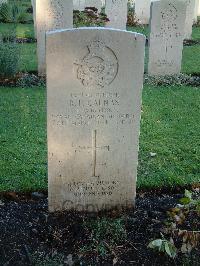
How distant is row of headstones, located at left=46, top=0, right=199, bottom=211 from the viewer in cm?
350

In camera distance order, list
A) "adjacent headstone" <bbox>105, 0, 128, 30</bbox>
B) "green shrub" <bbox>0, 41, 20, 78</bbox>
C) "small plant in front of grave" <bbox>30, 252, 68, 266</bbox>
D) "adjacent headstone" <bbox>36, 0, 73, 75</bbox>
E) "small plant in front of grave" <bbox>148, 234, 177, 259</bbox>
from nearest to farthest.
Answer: "small plant in front of grave" <bbox>148, 234, 177, 259</bbox>, "small plant in front of grave" <bbox>30, 252, 68, 266</bbox>, "green shrub" <bbox>0, 41, 20, 78</bbox>, "adjacent headstone" <bbox>36, 0, 73, 75</bbox>, "adjacent headstone" <bbox>105, 0, 128, 30</bbox>

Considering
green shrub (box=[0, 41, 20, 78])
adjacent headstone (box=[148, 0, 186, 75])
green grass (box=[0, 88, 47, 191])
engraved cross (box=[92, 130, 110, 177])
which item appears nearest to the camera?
engraved cross (box=[92, 130, 110, 177])

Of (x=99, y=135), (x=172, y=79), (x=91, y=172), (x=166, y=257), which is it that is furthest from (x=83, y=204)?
(x=172, y=79)

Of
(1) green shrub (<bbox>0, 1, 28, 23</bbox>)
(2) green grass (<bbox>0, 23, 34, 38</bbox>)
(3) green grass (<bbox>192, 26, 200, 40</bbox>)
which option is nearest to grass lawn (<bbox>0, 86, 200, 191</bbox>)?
(2) green grass (<bbox>0, 23, 34, 38</bbox>)

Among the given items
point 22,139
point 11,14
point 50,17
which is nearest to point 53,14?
point 50,17

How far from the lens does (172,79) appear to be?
8977 mm

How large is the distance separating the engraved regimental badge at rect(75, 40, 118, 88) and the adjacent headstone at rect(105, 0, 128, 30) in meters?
9.21

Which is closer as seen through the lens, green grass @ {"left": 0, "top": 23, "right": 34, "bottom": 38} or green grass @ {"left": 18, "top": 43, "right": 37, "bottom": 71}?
green grass @ {"left": 18, "top": 43, "right": 37, "bottom": 71}

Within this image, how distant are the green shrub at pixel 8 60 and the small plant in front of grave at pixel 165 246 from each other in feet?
18.5

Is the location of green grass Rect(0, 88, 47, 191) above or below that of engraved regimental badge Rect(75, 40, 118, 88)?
below

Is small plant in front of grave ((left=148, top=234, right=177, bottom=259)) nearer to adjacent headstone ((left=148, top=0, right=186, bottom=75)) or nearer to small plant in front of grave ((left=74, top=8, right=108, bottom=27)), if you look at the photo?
adjacent headstone ((left=148, top=0, right=186, bottom=75))

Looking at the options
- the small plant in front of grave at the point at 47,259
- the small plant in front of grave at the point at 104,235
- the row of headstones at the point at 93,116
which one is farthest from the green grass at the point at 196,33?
the small plant in front of grave at the point at 47,259

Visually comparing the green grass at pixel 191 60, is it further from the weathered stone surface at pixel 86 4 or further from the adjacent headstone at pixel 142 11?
the weathered stone surface at pixel 86 4

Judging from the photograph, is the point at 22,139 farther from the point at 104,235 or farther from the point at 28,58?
the point at 28,58
